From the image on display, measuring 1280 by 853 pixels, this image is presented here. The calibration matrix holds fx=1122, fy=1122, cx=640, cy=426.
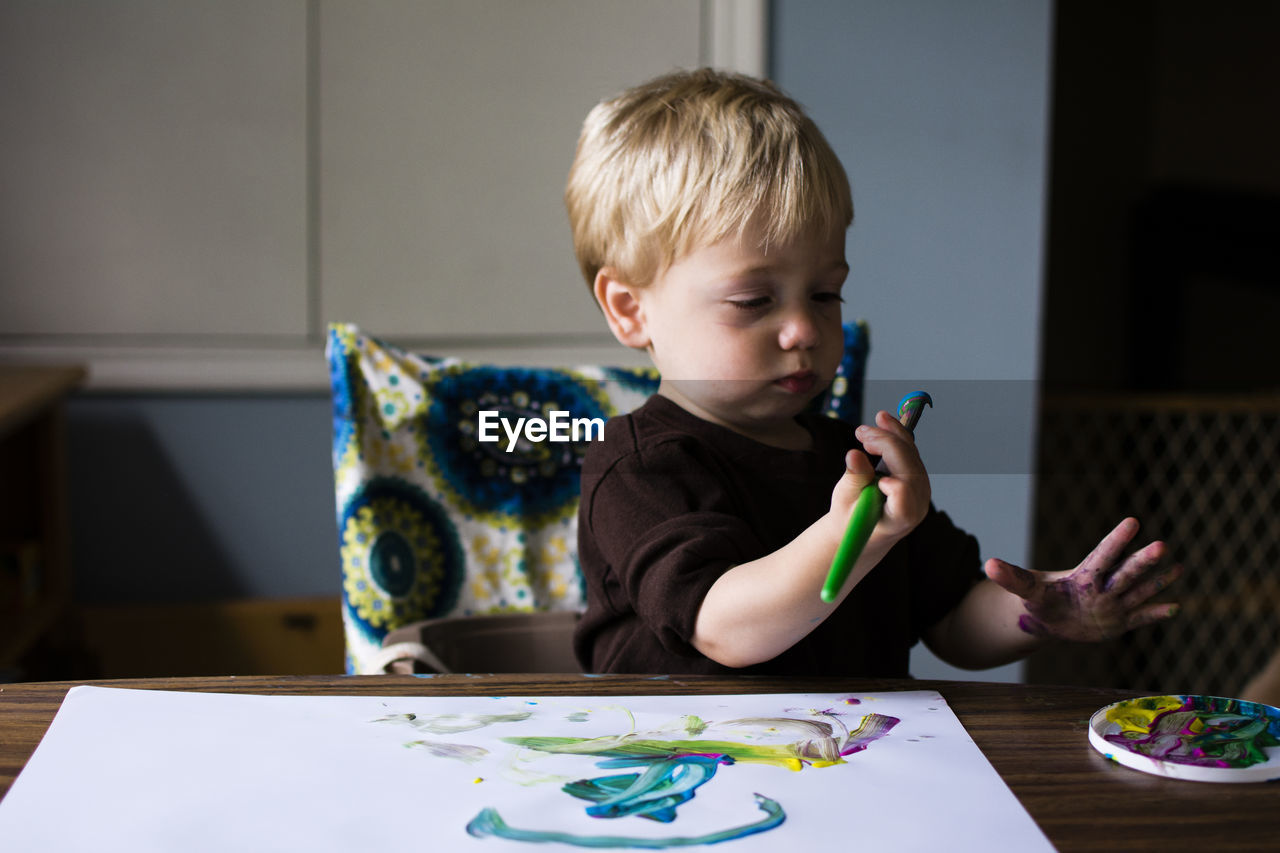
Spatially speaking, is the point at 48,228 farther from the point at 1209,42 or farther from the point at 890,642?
the point at 1209,42

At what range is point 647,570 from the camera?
61cm

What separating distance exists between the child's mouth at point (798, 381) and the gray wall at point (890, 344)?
1.8 inches

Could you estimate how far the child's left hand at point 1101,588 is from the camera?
1.90ft

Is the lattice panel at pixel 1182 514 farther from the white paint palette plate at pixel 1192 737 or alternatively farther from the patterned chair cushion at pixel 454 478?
the white paint palette plate at pixel 1192 737

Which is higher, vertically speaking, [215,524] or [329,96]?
[329,96]

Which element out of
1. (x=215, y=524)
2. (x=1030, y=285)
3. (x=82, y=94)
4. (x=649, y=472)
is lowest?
(x=215, y=524)

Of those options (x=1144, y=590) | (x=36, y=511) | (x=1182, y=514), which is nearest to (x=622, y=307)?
(x=1144, y=590)

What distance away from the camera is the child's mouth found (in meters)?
0.59

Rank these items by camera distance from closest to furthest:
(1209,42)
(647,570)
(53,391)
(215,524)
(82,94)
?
(647,570) → (53,391) → (82,94) → (215,524) → (1209,42)

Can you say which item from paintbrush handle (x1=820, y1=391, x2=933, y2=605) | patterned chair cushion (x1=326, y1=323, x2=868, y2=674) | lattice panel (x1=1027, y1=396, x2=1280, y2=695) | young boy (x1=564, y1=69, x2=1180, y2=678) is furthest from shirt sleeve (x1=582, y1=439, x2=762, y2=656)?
lattice panel (x1=1027, y1=396, x2=1280, y2=695)

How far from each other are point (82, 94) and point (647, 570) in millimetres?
1366

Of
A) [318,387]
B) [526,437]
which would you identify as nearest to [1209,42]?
[318,387]

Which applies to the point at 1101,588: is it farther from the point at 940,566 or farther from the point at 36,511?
the point at 36,511
